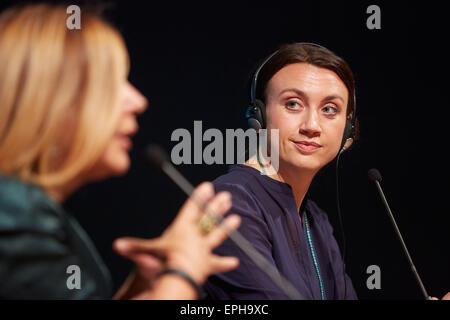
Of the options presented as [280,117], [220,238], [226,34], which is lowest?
[220,238]

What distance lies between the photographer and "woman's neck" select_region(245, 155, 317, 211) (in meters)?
1.41

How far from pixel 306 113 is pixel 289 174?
0.18 m

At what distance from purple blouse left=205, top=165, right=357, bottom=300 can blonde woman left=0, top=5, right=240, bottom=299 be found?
1.17ft

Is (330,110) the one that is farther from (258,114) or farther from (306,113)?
(258,114)

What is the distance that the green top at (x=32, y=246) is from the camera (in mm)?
699

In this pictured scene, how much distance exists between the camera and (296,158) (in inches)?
54.0

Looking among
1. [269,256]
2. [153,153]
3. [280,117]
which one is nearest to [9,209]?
[153,153]

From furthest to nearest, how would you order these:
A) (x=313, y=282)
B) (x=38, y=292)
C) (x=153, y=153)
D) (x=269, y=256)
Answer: (x=313, y=282) < (x=269, y=256) < (x=153, y=153) < (x=38, y=292)

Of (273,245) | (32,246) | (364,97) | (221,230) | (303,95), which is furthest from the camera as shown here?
(364,97)

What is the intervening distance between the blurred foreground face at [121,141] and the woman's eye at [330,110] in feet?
2.28

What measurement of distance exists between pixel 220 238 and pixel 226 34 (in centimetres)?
110

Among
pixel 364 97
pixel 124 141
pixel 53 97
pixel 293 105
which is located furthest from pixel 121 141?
pixel 364 97

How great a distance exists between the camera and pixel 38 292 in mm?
711
